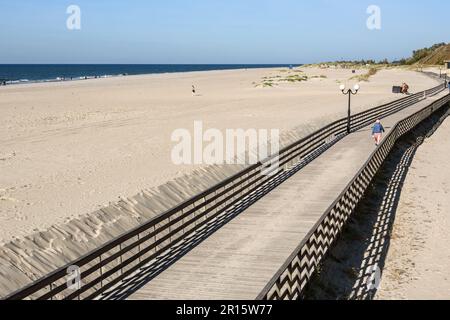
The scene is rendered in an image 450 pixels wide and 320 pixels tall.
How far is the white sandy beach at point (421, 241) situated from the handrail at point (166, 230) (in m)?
4.19

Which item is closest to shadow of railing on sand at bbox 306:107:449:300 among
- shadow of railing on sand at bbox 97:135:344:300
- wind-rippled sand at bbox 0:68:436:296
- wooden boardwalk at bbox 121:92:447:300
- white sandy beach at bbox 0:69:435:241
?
wooden boardwalk at bbox 121:92:447:300

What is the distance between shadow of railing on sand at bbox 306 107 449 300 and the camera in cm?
1097

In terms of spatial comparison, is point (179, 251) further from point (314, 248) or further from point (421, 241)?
point (421, 241)

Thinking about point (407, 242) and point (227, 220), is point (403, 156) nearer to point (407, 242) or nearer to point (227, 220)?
point (407, 242)

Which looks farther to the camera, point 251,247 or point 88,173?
point 88,173

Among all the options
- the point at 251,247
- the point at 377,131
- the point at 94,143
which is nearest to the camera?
the point at 251,247

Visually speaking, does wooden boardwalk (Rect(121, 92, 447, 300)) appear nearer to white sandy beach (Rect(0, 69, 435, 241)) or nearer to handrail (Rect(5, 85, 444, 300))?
handrail (Rect(5, 85, 444, 300))

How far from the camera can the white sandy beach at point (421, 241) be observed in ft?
36.6

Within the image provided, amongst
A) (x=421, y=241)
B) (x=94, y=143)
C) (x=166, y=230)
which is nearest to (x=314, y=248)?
(x=166, y=230)

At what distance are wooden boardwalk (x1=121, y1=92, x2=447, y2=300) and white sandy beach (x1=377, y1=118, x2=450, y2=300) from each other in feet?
7.33

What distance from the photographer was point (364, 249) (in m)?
13.5

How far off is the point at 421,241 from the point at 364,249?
1881 millimetres

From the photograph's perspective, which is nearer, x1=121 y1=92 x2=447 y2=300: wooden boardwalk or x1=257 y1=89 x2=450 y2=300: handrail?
x1=257 y1=89 x2=450 y2=300: handrail

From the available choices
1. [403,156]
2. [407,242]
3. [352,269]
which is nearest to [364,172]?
[407,242]
